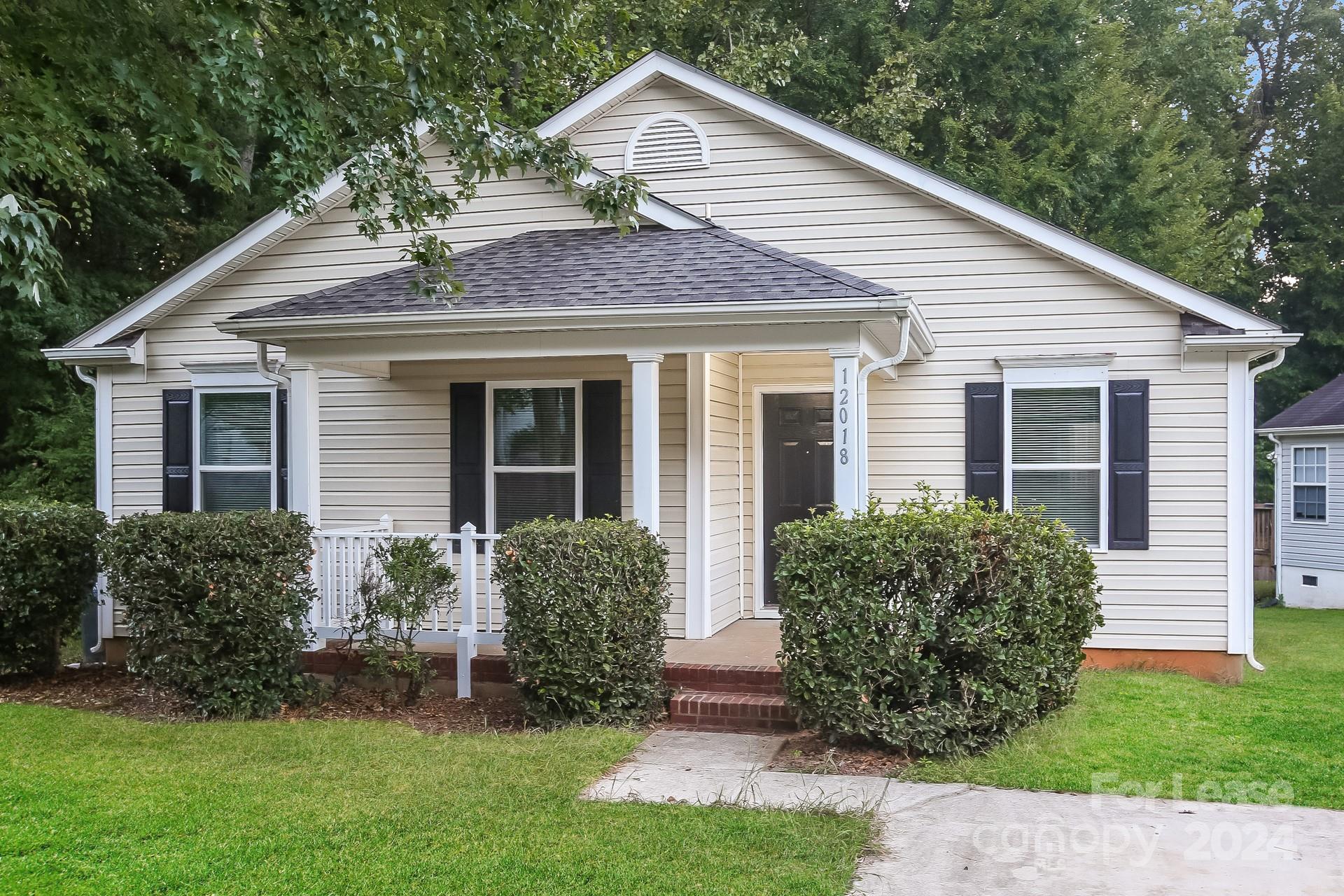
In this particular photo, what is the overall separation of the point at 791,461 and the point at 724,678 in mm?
2868

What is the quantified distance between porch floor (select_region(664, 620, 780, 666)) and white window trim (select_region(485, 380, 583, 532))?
5.11 ft

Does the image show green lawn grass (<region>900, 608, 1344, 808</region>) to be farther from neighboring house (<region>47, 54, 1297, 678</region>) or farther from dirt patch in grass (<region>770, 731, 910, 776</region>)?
neighboring house (<region>47, 54, 1297, 678</region>)

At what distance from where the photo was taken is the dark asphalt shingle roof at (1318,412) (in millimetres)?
16891

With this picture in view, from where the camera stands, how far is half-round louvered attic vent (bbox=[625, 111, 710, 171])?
9.84m

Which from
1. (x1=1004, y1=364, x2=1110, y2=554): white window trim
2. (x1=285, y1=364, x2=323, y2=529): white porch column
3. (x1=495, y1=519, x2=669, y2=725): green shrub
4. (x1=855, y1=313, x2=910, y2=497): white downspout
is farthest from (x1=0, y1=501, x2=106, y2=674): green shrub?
(x1=1004, y1=364, x2=1110, y2=554): white window trim

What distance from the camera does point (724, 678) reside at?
7465 millimetres

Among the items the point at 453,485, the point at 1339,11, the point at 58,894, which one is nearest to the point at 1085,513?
the point at 453,485

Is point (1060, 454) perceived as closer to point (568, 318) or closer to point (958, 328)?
point (958, 328)

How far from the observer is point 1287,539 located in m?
18.1

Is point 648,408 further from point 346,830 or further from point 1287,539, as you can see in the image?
point 1287,539

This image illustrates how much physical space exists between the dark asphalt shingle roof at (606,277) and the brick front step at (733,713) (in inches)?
105

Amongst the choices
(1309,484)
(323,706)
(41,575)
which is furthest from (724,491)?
(1309,484)

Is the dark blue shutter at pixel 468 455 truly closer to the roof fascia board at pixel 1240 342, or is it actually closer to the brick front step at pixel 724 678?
the brick front step at pixel 724 678

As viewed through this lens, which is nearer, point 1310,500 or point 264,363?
point 264,363
